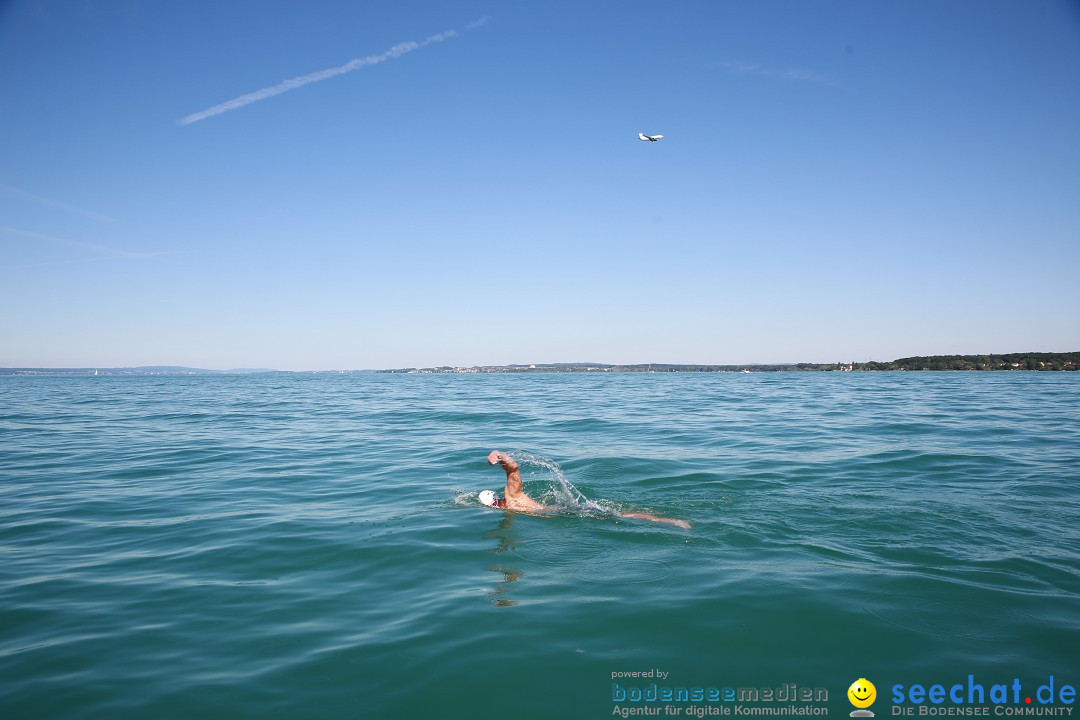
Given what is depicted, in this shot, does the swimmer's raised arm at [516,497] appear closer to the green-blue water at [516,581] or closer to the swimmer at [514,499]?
the swimmer at [514,499]

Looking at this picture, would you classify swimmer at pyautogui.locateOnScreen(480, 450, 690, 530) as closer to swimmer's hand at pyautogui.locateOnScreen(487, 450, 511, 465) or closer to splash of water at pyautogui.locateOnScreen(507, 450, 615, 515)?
swimmer's hand at pyautogui.locateOnScreen(487, 450, 511, 465)

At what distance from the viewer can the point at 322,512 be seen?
10.6 m

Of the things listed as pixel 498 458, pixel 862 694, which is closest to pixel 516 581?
pixel 498 458

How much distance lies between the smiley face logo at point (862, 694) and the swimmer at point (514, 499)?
4.47 metres

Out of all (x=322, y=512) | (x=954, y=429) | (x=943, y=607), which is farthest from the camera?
(x=954, y=429)

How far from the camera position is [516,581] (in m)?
7.19

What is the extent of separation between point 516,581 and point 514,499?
3264 mm

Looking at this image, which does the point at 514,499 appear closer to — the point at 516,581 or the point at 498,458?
the point at 498,458

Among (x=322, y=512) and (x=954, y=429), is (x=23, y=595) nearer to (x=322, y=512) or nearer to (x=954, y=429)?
(x=322, y=512)

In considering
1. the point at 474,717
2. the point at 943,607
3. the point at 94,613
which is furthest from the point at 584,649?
the point at 94,613

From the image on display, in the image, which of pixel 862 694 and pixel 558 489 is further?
pixel 558 489

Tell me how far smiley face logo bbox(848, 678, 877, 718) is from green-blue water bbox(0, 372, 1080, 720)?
90 millimetres

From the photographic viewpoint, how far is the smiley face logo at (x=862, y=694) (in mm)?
4664

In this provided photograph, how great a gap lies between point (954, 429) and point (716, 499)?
13.8 meters
